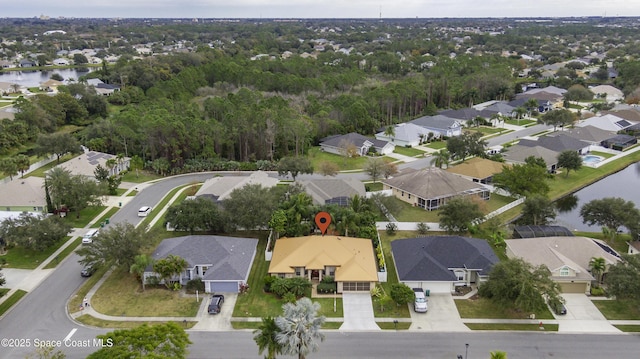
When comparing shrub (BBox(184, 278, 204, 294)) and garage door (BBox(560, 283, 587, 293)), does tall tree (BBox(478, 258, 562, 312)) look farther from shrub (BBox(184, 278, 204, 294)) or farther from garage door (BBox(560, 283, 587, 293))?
shrub (BBox(184, 278, 204, 294))

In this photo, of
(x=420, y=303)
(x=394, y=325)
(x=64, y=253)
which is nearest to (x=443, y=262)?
(x=420, y=303)

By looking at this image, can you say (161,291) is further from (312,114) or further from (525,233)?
(312,114)

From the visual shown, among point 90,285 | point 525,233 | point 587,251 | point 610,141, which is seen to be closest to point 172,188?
point 90,285

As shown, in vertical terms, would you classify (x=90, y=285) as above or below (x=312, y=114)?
below

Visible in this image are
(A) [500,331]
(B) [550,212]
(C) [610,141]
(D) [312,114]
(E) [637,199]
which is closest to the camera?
(A) [500,331]

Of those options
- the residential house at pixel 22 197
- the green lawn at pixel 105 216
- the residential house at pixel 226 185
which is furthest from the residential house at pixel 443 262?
the residential house at pixel 22 197

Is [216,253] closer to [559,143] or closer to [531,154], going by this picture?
[531,154]
